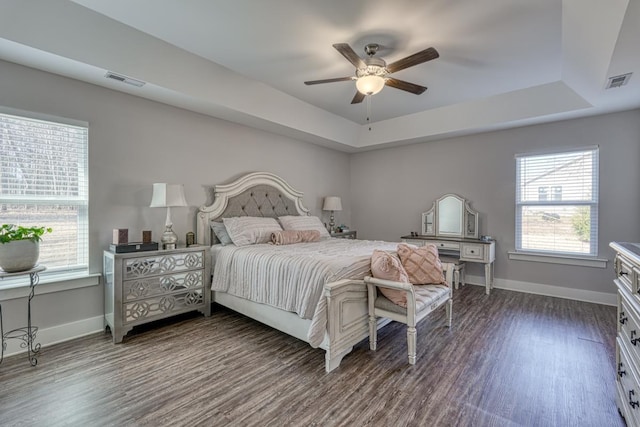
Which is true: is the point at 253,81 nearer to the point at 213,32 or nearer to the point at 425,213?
the point at 213,32

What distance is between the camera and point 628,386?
1.63m

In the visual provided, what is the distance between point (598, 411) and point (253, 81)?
172 inches

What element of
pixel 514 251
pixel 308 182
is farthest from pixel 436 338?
pixel 308 182

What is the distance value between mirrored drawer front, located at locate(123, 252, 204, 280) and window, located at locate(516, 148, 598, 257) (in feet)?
15.3

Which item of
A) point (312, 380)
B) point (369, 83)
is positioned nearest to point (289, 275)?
point (312, 380)

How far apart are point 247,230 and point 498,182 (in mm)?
3965

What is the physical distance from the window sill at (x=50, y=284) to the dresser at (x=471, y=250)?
4.54 meters

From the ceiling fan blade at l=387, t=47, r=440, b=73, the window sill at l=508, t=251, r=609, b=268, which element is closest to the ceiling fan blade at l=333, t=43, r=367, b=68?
the ceiling fan blade at l=387, t=47, r=440, b=73

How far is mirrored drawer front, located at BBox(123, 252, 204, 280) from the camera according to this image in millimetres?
2877

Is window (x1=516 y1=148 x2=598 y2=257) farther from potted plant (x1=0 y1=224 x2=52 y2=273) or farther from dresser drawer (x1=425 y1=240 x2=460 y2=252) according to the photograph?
potted plant (x1=0 y1=224 x2=52 y2=273)

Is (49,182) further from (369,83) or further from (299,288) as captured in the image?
(369,83)

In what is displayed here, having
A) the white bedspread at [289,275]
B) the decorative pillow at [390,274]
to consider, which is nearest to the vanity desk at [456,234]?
the white bedspread at [289,275]

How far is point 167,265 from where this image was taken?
10.3 feet

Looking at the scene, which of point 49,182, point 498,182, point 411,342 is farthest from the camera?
point 498,182
